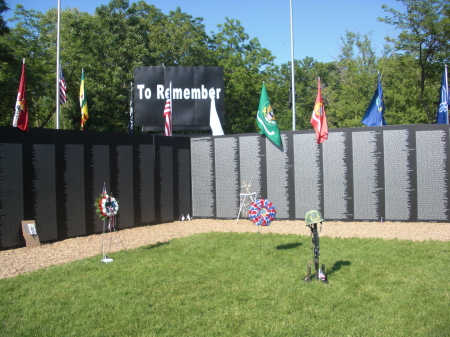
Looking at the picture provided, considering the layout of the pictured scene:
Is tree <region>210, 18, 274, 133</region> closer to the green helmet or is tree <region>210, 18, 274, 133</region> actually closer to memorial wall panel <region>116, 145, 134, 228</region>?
memorial wall panel <region>116, 145, 134, 228</region>

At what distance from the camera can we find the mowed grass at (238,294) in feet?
16.4

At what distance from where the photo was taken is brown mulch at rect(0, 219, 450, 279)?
8695mm

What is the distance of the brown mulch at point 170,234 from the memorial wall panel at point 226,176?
1.59ft

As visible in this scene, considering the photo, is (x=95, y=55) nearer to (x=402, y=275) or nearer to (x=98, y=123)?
(x=98, y=123)

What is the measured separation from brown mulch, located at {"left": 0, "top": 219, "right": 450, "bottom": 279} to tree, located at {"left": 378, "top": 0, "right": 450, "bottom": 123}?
14.5m

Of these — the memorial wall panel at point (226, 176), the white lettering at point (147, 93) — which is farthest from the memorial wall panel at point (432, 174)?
the white lettering at point (147, 93)

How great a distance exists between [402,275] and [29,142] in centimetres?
857

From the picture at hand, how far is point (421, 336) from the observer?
15.3 ft

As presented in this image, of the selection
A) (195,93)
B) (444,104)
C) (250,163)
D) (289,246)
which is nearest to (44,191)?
(289,246)

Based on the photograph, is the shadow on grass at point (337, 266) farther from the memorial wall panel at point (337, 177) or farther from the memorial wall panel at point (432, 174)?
the memorial wall panel at point (432, 174)

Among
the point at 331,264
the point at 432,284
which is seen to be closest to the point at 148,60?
the point at 331,264

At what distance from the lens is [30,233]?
993cm

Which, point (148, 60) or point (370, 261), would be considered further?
point (148, 60)

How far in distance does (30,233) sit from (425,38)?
21.8 m
